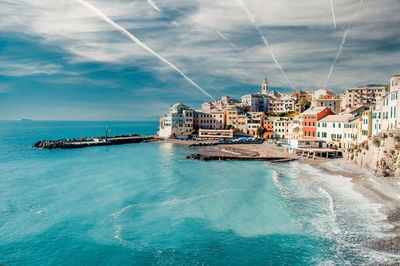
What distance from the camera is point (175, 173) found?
143 feet

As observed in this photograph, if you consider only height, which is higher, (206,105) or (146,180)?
(206,105)

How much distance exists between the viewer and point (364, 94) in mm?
95188

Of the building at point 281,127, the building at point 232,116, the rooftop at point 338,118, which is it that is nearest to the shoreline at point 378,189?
the rooftop at point 338,118

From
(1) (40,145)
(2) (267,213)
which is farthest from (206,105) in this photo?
(2) (267,213)

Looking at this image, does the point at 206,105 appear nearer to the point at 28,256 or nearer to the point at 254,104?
the point at 254,104

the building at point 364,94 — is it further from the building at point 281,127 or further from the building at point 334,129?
the building at point 334,129

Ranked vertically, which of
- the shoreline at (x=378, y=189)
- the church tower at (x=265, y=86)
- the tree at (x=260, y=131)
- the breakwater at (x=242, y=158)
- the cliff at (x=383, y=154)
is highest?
the church tower at (x=265, y=86)

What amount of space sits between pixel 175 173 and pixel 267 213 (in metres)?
21.9

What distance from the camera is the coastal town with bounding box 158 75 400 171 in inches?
1829

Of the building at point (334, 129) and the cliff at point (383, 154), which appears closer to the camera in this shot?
the cliff at point (383, 154)

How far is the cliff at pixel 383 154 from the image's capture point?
33.5 metres

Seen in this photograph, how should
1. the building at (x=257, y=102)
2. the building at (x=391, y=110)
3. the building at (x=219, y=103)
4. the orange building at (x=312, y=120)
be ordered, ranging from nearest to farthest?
1. the building at (x=391, y=110)
2. the orange building at (x=312, y=120)
3. the building at (x=257, y=102)
4. the building at (x=219, y=103)

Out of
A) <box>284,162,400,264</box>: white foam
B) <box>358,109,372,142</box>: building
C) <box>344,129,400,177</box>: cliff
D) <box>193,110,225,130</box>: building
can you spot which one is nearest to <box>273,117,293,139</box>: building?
<box>193,110,225,130</box>: building

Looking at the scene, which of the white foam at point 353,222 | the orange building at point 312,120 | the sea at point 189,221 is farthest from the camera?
the orange building at point 312,120
